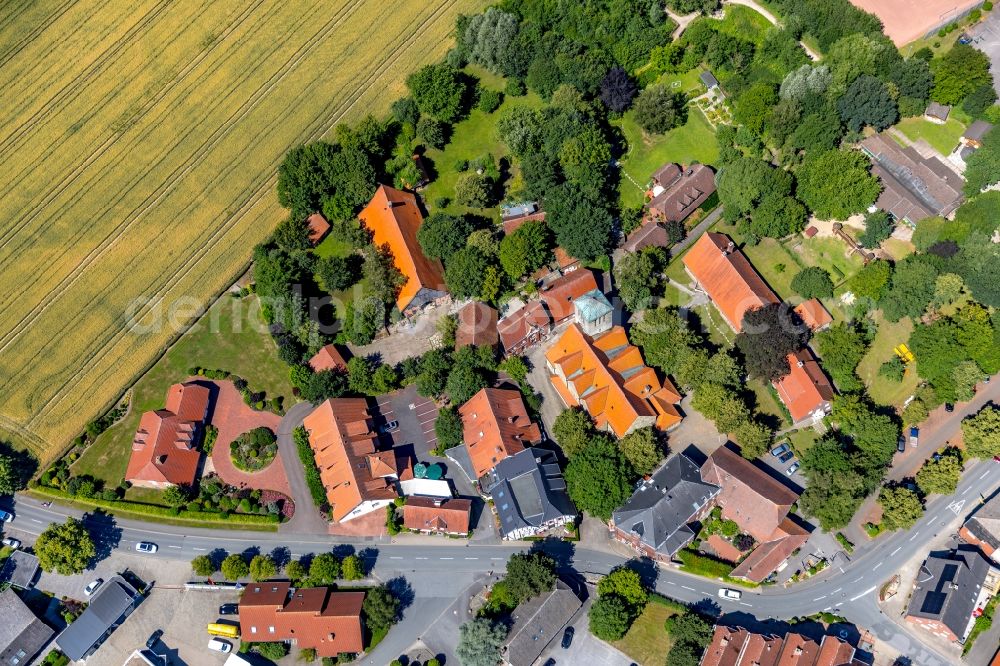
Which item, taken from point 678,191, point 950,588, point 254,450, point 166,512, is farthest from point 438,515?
point 950,588

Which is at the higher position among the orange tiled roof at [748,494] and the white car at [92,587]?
the white car at [92,587]

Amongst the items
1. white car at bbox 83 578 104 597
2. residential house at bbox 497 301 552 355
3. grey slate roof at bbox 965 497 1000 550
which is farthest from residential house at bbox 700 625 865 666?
white car at bbox 83 578 104 597

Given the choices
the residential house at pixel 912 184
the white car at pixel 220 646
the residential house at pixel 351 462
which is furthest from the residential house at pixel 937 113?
the white car at pixel 220 646

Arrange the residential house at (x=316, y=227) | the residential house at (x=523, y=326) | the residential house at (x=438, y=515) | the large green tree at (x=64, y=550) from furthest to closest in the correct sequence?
the residential house at (x=316, y=227) → the residential house at (x=523, y=326) → the large green tree at (x=64, y=550) → the residential house at (x=438, y=515)

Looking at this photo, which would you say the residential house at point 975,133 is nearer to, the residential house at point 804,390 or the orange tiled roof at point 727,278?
the orange tiled roof at point 727,278

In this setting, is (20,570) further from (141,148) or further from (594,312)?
(594,312)

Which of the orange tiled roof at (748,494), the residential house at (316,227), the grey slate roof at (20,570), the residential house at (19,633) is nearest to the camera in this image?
the orange tiled roof at (748,494)

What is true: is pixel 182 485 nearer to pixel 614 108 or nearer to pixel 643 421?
pixel 643 421

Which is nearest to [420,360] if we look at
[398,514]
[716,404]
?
[398,514]
